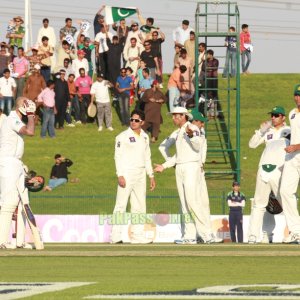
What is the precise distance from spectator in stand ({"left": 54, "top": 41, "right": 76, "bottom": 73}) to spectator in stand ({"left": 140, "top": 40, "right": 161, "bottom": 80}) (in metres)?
2.45

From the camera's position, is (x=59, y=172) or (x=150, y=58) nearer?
(x=59, y=172)

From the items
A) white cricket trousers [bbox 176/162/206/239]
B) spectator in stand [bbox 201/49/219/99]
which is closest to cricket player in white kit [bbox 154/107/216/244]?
white cricket trousers [bbox 176/162/206/239]

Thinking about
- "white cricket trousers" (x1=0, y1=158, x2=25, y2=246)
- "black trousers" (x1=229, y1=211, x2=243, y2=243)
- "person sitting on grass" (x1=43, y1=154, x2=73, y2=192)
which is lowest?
"white cricket trousers" (x1=0, y1=158, x2=25, y2=246)

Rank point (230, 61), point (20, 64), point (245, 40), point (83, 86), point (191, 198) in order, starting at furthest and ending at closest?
point (245, 40) → point (230, 61) → point (83, 86) → point (20, 64) → point (191, 198)

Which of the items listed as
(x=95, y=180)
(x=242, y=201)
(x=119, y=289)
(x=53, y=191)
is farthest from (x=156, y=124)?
(x=119, y=289)

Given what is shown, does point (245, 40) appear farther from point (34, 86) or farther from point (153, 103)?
point (34, 86)

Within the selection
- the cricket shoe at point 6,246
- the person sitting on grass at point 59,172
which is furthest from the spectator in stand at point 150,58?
the cricket shoe at point 6,246

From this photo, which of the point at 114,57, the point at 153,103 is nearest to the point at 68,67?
the point at 114,57

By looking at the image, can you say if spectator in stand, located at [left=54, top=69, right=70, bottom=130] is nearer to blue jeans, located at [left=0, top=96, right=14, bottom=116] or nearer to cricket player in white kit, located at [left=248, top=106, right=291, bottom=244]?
blue jeans, located at [left=0, top=96, right=14, bottom=116]

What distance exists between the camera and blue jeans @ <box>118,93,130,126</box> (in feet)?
126

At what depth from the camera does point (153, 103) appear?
36906mm

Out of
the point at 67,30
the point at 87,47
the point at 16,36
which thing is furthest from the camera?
the point at 67,30

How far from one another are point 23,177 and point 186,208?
3.34 metres

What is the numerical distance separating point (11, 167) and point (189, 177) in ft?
11.1
